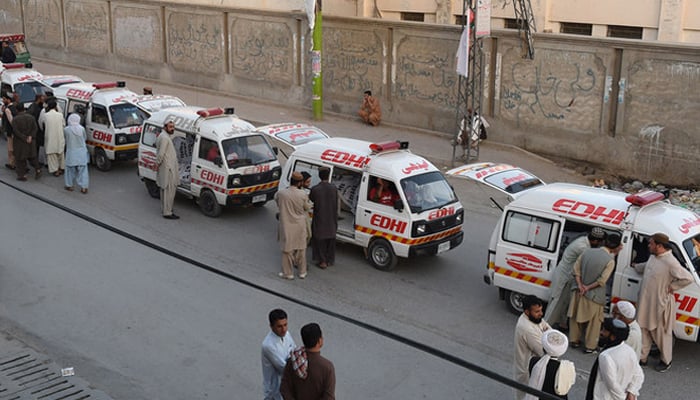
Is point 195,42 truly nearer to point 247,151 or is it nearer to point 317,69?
point 317,69

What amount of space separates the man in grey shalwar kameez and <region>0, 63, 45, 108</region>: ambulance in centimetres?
475

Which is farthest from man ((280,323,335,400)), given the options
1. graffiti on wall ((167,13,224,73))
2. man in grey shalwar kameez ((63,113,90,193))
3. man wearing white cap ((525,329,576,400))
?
graffiti on wall ((167,13,224,73))

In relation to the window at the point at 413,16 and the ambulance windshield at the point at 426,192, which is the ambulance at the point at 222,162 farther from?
the window at the point at 413,16

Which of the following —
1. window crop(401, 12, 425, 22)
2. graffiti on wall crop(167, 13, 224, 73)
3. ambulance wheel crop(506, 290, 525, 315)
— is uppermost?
window crop(401, 12, 425, 22)

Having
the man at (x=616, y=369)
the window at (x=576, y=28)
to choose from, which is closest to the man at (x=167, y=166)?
the man at (x=616, y=369)

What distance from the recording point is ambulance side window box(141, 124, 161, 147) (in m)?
16.4

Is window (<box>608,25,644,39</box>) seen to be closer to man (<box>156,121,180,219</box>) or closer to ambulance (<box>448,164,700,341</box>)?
ambulance (<box>448,164,700,341</box>)

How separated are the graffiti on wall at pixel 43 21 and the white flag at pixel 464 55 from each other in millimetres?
20889

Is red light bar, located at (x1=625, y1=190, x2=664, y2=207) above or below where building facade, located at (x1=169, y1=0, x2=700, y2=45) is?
below

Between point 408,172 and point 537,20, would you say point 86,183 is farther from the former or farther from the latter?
point 537,20

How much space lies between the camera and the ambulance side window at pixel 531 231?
432 inches

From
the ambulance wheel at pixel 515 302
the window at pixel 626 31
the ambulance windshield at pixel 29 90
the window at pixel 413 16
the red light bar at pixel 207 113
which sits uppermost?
the window at pixel 413 16

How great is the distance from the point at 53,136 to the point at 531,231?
10781 mm

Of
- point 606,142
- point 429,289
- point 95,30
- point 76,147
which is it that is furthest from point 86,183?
point 95,30
